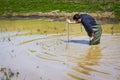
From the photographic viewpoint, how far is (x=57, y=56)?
11.2 metres

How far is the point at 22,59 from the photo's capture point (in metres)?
11.0

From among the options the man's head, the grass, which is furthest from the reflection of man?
the grass

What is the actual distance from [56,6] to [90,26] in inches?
510

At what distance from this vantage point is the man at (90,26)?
1257cm

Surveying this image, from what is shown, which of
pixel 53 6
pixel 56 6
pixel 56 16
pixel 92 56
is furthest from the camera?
pixel 53 6

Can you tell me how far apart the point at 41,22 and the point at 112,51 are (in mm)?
9557

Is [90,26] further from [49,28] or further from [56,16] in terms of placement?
[56,16]

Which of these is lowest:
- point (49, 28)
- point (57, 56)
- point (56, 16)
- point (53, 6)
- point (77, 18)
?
point (56, 16)

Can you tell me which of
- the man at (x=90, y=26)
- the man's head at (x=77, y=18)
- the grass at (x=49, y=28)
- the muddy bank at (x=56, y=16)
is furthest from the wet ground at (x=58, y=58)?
the muddy bank at (x=56, y=16)

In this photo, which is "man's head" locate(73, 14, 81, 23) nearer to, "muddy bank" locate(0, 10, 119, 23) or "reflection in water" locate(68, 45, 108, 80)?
"reflection in water" locate(68, 45, 108, 80)

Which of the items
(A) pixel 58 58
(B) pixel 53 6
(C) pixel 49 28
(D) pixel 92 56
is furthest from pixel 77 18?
(B) pixel 53 6

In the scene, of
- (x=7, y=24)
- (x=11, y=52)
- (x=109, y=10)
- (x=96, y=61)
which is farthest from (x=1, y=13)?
(x=96, y=61)

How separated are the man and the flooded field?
307mm

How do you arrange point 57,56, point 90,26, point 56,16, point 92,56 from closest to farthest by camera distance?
1. point 57,56
2. point 92,56
3. point 90,26
4. point 56,16
